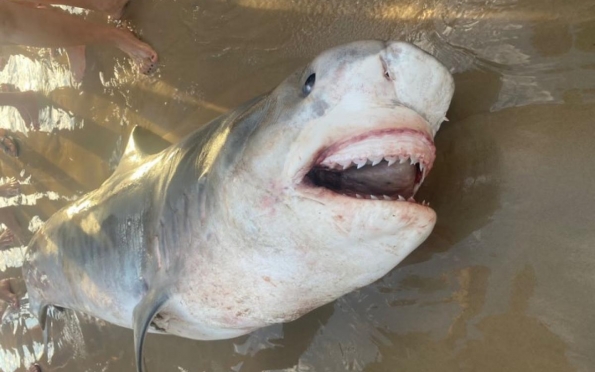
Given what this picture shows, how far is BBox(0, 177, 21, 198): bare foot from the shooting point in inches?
200

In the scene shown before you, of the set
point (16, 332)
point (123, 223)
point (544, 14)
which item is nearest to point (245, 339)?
point (123, 223)

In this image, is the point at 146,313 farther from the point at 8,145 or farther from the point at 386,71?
the point at 8,145

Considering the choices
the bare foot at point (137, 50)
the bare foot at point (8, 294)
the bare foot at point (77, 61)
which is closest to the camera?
the bare foot at point (137, 50)

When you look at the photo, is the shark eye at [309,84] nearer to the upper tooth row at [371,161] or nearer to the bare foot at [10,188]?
the upper tooth row at [371,161]

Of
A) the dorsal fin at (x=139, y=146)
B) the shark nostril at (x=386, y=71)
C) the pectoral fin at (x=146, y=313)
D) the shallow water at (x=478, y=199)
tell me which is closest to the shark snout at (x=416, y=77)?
the shark nostril at (x=386, y=71)

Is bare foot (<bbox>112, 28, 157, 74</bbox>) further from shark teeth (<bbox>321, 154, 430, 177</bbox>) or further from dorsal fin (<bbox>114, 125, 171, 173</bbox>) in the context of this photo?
shark teeth (<bbox>321, 154, 430, 177</bbox>)

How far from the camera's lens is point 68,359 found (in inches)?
166

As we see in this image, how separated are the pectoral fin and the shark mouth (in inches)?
39.4

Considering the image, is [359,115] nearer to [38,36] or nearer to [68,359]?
[38,36]

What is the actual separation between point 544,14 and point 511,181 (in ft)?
2.02

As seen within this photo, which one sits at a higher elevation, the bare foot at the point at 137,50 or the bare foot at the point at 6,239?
the bare foot at the point at 137,50

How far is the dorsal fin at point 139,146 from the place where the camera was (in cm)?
308

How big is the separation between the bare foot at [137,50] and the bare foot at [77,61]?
2.14 ft

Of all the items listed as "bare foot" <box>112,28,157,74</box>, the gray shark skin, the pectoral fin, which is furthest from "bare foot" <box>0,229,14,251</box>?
the pectoral fin
